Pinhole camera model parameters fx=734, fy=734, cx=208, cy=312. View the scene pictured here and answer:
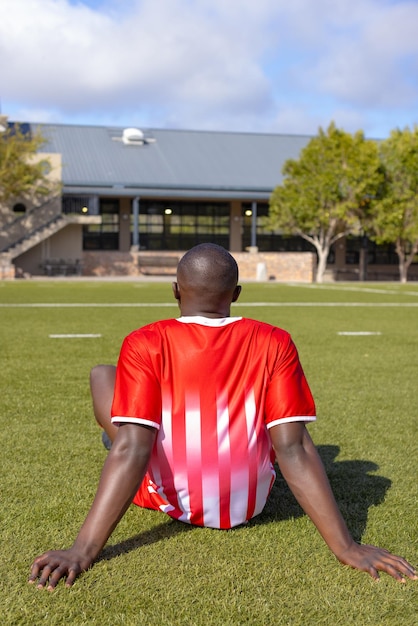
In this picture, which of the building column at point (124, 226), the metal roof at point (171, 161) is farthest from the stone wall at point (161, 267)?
the metal roof at point (171, 161)

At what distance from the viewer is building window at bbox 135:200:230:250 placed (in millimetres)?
46062

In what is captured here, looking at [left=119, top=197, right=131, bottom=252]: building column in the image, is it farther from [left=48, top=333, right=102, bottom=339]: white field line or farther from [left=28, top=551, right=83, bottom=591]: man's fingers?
[left=28, top=551, right=83, bottom=591]: man's fingers

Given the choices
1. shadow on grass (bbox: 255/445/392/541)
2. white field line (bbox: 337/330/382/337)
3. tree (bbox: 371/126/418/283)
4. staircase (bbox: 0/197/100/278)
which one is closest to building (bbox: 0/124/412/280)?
staircase (bbox: 0/197/100/278)

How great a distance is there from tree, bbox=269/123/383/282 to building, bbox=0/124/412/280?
358 cm

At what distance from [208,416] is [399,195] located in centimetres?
3878

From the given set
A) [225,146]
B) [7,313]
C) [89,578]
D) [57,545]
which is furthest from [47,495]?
[225,146]

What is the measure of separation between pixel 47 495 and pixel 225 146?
4663 centimetres

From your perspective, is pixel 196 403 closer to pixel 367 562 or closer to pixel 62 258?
pixel 367 562

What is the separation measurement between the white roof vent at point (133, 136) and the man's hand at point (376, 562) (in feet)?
149

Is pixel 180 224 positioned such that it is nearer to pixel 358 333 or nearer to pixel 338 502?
pixel 358 333

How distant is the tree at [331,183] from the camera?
3756 centimetres

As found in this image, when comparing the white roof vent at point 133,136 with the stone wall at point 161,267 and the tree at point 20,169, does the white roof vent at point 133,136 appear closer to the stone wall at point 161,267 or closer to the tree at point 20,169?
the tree at point 20,169

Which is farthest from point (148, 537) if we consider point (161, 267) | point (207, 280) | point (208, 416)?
point (161, 267)

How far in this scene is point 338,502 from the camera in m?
3.08
